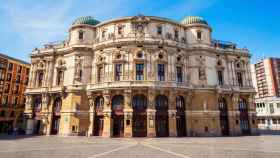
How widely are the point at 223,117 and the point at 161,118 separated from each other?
46.1ft

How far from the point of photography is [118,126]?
118 ft

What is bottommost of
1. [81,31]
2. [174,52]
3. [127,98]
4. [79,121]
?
[79,121]

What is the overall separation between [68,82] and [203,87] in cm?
2717

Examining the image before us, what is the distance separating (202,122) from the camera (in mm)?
38500

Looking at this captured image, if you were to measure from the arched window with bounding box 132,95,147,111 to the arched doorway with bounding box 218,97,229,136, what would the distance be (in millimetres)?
16423

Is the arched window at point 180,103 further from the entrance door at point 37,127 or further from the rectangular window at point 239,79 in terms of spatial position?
the entrance door at point 37,127

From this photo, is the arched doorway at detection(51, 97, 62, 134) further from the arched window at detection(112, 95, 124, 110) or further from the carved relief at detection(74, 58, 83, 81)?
the arched window at detection(112, 95, 124, 110)

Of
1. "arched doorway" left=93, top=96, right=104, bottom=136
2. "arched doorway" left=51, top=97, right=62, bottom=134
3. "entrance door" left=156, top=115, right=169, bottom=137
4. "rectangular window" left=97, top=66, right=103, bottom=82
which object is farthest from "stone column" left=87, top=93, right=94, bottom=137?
"entrance door" left=156, top=115, right=169, bottom=137

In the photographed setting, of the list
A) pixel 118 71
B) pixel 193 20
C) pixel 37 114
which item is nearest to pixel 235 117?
pixel 193 20

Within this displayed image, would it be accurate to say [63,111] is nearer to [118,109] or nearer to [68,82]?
[68,82]

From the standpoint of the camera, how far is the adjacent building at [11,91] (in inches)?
2089

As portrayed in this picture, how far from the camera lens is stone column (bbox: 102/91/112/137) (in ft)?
115

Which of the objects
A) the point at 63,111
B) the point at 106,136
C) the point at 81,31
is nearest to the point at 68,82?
the point at 63,111

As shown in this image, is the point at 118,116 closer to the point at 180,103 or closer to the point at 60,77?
the point at 180,103
